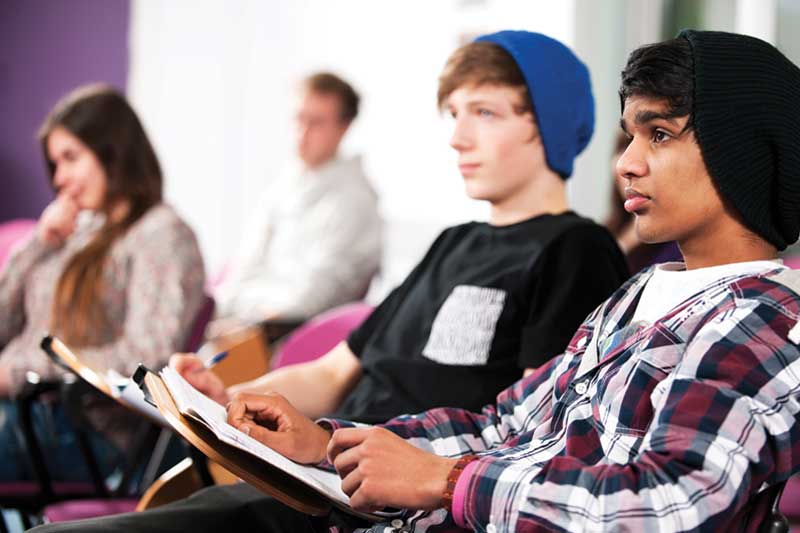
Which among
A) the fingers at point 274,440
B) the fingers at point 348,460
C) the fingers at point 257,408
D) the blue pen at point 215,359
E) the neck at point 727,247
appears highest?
the neck at point 727,247

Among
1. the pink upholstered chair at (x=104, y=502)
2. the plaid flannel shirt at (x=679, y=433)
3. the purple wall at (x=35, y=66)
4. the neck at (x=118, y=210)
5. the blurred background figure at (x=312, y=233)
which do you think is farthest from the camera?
the purple wall at (x=35, y=66)

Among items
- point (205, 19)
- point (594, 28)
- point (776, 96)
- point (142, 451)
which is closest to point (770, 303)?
point (776, 96)

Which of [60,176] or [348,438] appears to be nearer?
[348,438]

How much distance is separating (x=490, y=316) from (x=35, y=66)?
16.7 ft

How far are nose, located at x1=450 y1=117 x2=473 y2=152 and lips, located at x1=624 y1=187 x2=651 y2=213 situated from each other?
661 mm

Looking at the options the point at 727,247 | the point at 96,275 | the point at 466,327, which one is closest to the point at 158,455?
the point at 96,275

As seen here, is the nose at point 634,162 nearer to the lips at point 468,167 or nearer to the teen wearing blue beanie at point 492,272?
the teen wearing blue beanie at point 492,272

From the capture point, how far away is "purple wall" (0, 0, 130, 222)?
628 cm

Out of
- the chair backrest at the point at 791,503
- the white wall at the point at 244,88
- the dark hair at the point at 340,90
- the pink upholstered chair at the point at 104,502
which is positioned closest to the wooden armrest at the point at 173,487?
the pink upholstered chair at the point at 104,502

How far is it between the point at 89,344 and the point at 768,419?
1.89 meters

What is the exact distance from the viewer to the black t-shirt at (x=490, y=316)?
5.89 feet

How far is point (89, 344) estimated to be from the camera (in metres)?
2.68

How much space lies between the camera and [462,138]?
1.99 m

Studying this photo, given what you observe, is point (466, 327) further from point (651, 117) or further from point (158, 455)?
point (158, 455)
